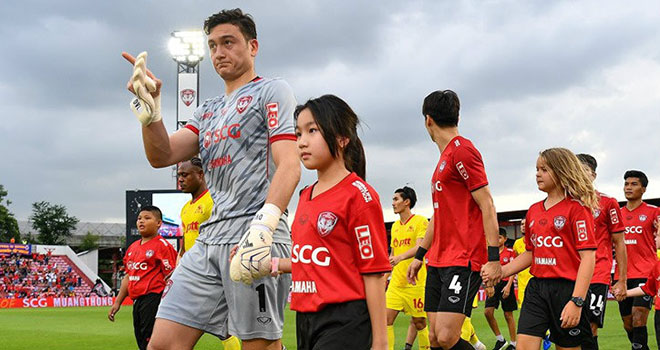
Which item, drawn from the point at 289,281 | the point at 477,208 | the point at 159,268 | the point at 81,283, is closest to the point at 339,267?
the point at 289,281

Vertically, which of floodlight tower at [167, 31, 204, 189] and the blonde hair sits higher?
floodlight tower at [167, 31, 204, 189]

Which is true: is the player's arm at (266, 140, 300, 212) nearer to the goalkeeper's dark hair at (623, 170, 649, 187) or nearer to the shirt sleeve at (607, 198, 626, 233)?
the shirt sleeve at (607, 198, 626, 233)

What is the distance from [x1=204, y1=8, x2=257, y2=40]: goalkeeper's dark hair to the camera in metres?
4.48

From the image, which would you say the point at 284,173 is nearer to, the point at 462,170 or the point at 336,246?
the point at 336,246

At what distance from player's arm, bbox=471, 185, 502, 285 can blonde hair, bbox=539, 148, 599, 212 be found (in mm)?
584

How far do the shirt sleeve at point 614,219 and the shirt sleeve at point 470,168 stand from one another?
8.60 feet

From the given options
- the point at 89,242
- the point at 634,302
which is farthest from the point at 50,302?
the point at 89,242

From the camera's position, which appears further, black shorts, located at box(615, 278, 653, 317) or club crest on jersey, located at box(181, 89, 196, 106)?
club crest on jersey, located at box(181, 89, 196, 106)

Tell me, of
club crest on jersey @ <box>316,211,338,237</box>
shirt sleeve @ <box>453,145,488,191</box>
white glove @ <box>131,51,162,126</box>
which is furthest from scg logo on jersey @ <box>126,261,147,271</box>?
club crest on jersey @ <box>316,211,338,237</box>

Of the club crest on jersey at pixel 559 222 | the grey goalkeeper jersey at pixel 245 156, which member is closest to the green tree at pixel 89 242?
the club crest on jersey at pixel 559 222

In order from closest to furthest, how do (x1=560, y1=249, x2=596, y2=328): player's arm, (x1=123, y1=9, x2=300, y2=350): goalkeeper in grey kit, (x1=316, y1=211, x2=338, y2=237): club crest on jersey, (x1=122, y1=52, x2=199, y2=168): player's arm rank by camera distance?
(x1=316, y1=211, x2=338, y2=237): club crest on jersey < (x1=122, y1=52, x2=199, y2=168): player's arm < (x1=123, y1=9, x2=300, y2=350): goalkeeper in grey kit < (x1=560, y1=249, x2=596, y2=328): player's arm

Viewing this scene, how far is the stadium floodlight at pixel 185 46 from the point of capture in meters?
44.2

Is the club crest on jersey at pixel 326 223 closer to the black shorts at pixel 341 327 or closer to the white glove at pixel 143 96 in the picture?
the black shorts at pixel 341 327

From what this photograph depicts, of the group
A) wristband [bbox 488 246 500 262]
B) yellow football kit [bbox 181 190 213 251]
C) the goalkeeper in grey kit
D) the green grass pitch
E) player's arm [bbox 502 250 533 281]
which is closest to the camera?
the goalkeeper in grey kit
